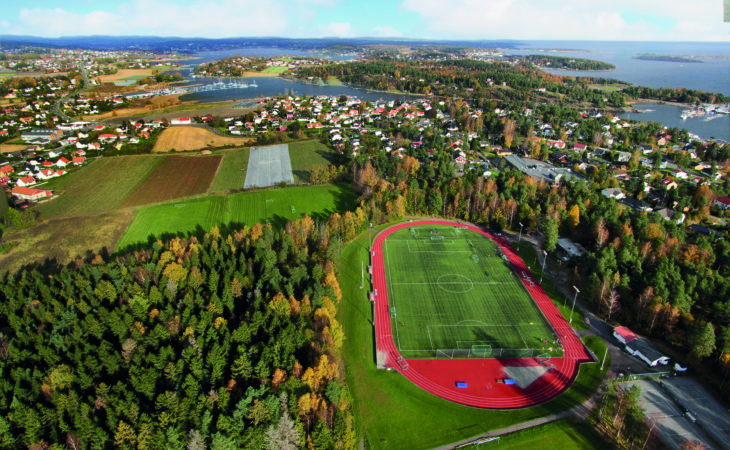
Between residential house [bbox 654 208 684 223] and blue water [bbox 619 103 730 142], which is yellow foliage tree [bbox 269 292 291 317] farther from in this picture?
blue water [bbox 619 103 730 142]

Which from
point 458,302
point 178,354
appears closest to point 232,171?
point 178,354

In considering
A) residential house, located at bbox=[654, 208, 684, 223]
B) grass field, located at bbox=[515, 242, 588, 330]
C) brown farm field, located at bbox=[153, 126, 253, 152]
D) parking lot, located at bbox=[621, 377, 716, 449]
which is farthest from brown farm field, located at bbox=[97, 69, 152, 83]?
parking lot, located at bbox=[621, 377, 716, 449]

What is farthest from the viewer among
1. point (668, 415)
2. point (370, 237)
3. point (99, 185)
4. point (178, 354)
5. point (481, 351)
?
point (99, 185)

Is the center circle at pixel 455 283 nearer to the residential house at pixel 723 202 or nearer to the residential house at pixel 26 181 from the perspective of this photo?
the residential house at pixel 723 202

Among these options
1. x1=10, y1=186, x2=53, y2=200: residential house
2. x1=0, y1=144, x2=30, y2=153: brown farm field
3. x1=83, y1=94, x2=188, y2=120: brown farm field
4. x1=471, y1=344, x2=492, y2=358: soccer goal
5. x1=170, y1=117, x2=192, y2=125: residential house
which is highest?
x1=83, y1=94, x2=188, y2=120: brown farm field

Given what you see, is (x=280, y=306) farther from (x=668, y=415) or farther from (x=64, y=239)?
(x=64, y=239)

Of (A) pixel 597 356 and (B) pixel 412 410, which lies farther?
(A) pixel 597 356
